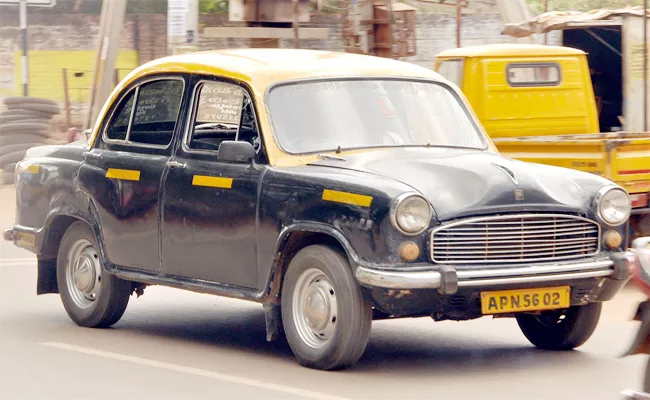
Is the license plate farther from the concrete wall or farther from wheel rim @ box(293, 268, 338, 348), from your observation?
the concrete wall

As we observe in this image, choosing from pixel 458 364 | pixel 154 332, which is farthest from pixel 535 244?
pixel 154 332

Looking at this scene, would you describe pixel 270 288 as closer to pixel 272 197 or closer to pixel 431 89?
pixel 272 197

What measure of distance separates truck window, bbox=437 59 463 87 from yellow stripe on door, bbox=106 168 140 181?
5096mm

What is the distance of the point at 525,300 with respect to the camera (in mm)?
7406

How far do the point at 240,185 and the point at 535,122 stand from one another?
19.7ft

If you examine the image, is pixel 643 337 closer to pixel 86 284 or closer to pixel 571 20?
pixel 86 284

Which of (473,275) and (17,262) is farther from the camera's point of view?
(17,262)

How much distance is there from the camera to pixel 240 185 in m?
8.05

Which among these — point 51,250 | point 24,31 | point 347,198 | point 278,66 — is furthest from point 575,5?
point 347,198

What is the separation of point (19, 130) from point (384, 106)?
47.0 feet

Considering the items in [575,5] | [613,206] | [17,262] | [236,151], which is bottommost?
[17,262]

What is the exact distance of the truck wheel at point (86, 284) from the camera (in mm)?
9297

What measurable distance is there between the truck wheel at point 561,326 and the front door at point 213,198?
5.94 feet

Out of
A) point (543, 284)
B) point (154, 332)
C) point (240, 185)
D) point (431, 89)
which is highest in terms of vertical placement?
point (431, 89)
